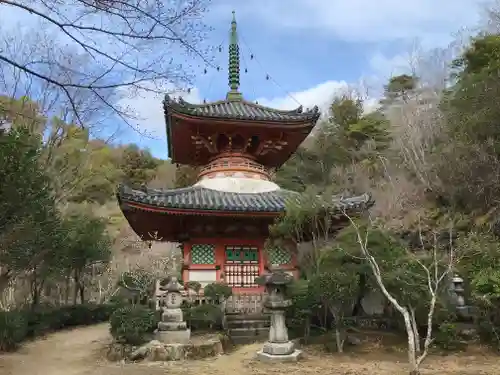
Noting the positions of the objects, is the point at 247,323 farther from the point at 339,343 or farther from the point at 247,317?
the point at 339,343

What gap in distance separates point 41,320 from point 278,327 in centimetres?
1075

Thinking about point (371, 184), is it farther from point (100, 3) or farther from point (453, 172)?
point (100, 3)

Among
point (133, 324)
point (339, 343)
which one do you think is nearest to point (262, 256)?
point (339, 343)

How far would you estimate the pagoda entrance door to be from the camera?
13.0 meters

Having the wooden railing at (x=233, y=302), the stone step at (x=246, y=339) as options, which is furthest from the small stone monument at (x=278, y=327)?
the wooden railing at (x=233, y=302)

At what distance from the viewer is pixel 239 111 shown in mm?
15008

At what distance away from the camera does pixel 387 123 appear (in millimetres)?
36531

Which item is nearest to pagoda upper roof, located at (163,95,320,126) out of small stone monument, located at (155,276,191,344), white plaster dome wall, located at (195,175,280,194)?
white plaster dome wall, located at (195,175,280,194)

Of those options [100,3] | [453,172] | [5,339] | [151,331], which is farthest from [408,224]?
[100,3]

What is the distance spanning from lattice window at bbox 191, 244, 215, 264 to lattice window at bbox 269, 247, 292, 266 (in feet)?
5.80

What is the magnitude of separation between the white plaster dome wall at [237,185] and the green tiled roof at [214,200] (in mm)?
314

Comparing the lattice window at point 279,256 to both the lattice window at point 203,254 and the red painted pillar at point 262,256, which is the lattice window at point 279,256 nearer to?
the red painted pillar at point 262,256

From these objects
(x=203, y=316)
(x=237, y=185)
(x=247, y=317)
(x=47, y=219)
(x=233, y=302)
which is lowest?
(x=247, y=317)

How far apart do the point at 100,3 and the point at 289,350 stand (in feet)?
23.3
